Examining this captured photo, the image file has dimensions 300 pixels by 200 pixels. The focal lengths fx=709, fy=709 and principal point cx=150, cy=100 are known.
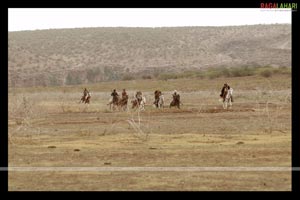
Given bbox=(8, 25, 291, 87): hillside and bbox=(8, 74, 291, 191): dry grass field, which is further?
bbox=(8, 25, 291, 87): hillside

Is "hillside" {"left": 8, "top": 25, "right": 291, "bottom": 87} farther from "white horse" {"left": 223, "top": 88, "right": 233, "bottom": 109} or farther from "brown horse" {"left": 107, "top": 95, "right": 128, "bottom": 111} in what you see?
"white horse" {"left": 223, "top": 88, "right": 233, "bottom": 109}

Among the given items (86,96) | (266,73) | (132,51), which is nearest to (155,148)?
(86,96)

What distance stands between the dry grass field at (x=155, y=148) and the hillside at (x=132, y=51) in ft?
172

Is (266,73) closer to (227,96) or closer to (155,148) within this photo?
(227,96)

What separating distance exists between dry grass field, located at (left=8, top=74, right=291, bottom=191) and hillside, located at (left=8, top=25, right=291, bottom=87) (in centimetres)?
5242

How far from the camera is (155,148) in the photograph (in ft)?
63.7

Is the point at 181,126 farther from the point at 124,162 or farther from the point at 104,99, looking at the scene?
the point at 104,99

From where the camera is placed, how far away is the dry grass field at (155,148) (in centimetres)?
1330

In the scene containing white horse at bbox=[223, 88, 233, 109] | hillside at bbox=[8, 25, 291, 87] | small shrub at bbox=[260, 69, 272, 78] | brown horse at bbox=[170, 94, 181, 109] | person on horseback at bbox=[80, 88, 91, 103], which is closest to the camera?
white horse at bbox=[223, 88, 233, 109]

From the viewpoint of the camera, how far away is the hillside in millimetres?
94500

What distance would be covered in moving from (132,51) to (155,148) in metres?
89.2

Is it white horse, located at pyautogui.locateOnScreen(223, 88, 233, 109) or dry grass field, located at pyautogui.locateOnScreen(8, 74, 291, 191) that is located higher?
white horse, located at pyautogui.locateOnScreen(223, 88, 233, 109)
